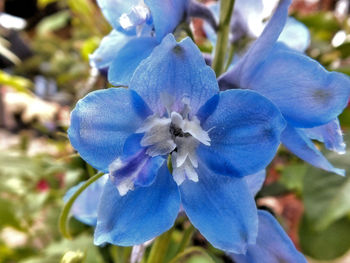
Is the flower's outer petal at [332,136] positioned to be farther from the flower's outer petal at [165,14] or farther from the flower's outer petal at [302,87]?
the flower's outer petal at [165,14]

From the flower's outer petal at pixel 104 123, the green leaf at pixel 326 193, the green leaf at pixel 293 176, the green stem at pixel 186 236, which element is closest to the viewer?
the flower's outer petal at pixel 104 123

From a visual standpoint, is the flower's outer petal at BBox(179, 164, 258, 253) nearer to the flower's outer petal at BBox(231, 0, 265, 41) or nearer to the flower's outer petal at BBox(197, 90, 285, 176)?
the flower's outer petal at BBox(197, 90, 285, 176)

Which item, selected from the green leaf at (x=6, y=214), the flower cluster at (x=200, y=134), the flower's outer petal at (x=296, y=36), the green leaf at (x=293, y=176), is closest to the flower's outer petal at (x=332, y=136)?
the flower cluster at (x=200, y=134)

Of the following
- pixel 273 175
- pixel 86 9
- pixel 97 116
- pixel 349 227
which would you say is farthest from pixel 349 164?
pixel 86 9

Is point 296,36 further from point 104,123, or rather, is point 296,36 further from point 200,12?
point 104,123

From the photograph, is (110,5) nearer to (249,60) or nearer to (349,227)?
(249,60)

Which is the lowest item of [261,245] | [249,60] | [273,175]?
[273,175]
